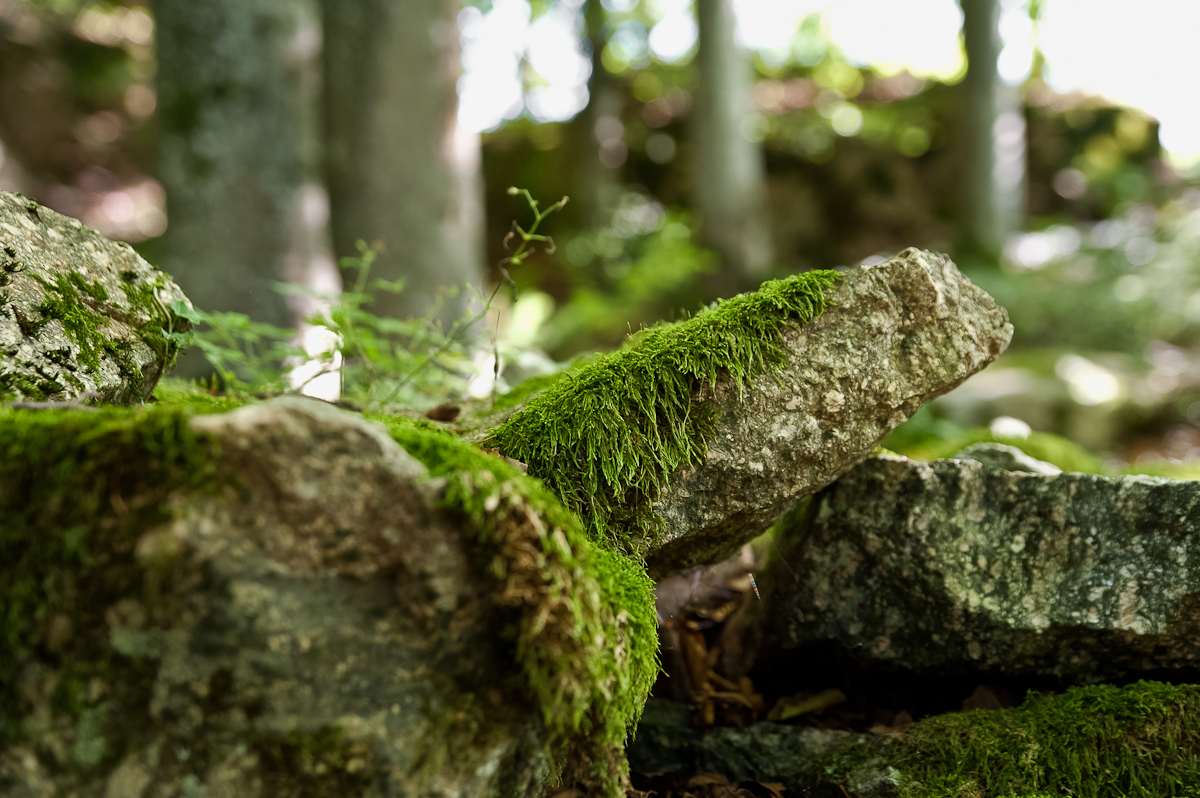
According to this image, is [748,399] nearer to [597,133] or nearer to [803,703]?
[803,703]

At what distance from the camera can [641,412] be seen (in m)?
2.01

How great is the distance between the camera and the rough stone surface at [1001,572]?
7.01ft

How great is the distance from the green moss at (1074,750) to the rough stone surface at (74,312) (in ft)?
8.52

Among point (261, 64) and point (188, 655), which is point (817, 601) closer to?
point (188, 655)

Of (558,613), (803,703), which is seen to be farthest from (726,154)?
(558,613)

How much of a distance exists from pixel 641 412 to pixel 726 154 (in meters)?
9.31

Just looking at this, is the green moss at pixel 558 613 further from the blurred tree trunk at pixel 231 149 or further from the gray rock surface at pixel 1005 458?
the blurred tree trunk at pixel 231 149

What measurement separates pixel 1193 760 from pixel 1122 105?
17235mm

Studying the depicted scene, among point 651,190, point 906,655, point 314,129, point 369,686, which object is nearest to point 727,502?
point 906,655

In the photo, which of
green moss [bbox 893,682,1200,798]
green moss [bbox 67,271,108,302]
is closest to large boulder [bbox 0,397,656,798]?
green moss [bbox 67,271,108,302]

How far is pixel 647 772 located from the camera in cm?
227

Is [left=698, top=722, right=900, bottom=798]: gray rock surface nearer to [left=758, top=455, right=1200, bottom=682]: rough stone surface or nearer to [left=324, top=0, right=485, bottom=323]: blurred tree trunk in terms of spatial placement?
[left=758, top=455, right=1200, bottom=682]: rough stone surface

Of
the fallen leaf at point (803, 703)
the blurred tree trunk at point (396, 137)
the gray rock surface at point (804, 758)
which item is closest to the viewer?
the gray rock surface at point (804, 758)

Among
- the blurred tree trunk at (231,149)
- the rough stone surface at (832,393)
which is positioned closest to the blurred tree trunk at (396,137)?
the blurred tree trunk at (231,149)
